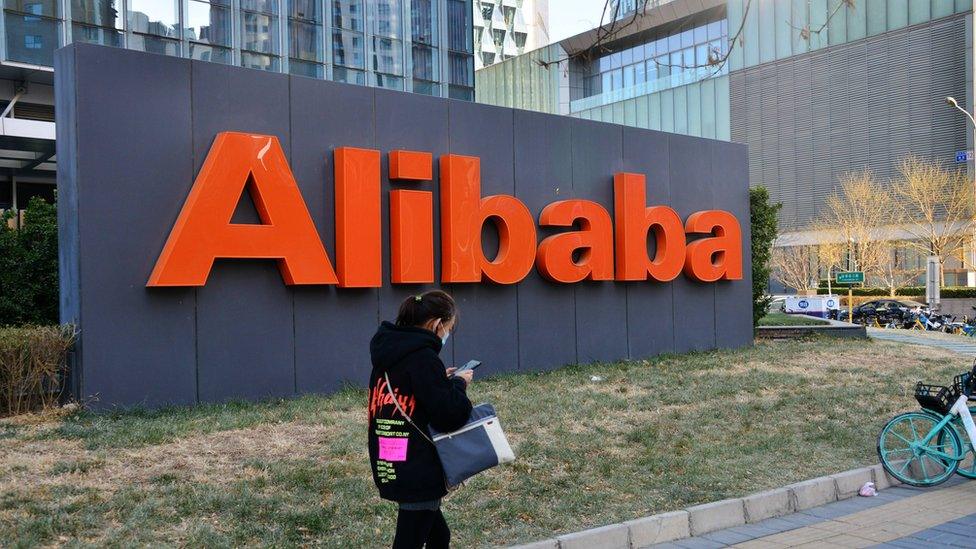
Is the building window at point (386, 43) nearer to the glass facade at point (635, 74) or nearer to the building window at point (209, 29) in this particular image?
the building window at point (209, 29)

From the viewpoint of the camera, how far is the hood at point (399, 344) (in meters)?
4.06

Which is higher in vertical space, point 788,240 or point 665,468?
point 788,240

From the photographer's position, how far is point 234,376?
10930 mm

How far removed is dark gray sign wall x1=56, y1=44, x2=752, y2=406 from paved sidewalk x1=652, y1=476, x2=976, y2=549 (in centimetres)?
635

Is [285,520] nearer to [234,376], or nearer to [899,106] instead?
[234,376]

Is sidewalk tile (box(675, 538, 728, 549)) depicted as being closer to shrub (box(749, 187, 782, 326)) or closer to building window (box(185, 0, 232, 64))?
shrub (box(749, 187, 782, 326))

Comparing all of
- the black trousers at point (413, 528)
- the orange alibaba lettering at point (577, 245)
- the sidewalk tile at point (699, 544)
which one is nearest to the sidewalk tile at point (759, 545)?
the sidewalk tile at point (699, 544)

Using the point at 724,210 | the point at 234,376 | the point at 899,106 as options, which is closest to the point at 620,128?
the point at 724,210

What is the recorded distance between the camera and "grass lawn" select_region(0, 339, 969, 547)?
610cm

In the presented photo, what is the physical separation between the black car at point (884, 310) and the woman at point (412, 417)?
3406 centimetres

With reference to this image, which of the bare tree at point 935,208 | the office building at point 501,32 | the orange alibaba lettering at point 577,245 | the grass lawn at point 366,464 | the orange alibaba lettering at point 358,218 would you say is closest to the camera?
the grass lawn at point 366,464

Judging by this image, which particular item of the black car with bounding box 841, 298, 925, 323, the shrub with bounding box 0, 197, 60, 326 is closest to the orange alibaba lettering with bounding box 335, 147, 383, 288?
the shrub with bounding box 0, 197, 60, 326

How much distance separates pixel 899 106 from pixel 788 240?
9258 mm

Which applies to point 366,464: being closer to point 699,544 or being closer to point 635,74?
point 699,544
